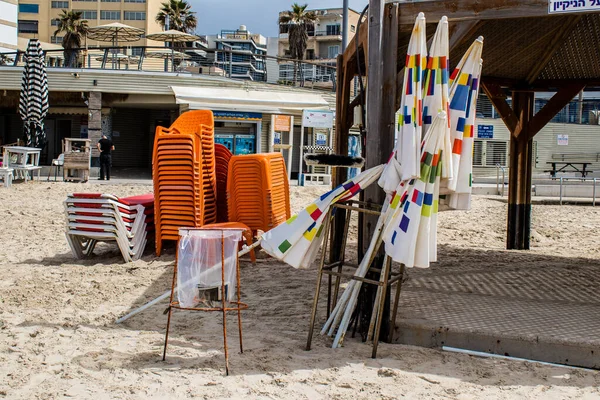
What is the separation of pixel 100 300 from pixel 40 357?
2.03 meters

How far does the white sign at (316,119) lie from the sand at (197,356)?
50.9 ft

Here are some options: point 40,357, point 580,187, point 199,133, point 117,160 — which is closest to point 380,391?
point 40,357

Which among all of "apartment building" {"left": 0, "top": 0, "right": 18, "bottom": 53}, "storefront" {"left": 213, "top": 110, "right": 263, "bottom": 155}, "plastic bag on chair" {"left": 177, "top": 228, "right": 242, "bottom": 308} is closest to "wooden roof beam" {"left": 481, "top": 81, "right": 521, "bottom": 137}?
"plastic bag on chair" {"left": 177, "top": 228, "right": 242, "bottom": 308}

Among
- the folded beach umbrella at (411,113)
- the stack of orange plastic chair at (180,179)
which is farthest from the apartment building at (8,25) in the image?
the folded beach umbrella at (411,113)

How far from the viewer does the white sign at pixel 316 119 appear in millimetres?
23828

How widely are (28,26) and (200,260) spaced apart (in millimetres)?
83095

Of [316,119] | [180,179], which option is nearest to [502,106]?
[180,179]

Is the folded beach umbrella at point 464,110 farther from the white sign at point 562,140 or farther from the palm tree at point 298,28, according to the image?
the palm tree at point 298,28

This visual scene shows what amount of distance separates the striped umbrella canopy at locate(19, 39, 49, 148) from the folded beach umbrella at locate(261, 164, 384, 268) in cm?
1780

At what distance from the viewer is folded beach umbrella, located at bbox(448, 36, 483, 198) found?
5.18 meters

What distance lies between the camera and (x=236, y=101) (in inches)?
967

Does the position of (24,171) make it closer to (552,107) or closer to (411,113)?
(552,107)

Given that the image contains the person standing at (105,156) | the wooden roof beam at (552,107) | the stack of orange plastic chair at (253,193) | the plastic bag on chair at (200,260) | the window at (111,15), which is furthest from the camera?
the window at (111,15)

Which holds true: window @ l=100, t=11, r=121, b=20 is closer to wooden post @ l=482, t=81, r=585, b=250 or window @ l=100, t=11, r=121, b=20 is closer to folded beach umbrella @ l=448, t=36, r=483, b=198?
wooden post @ l=482, t=81, r=585, b=250
